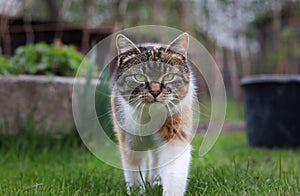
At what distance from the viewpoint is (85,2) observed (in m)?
6.74

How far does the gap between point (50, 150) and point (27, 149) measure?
0.20 m

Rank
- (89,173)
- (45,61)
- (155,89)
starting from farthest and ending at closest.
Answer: (45,61) < (89,173) < (155,89)

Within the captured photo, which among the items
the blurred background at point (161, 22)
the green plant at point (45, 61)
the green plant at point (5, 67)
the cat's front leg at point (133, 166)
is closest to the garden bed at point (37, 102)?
the green plant at point (5, 67)

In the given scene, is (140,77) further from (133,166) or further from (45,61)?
(45,61)

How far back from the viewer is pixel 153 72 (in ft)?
5.41

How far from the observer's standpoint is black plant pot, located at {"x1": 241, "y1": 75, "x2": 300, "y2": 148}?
13.6ft

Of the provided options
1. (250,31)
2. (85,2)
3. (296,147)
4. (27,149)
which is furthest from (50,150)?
(250,31)

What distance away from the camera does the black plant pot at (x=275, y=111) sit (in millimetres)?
4152

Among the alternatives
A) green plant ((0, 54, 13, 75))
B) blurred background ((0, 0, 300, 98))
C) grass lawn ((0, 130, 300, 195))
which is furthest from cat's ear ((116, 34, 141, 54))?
blurred background ((0, 0, 300, 98))

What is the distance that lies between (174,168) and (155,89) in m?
0.41

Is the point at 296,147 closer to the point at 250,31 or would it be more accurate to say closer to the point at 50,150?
the point at 50,150

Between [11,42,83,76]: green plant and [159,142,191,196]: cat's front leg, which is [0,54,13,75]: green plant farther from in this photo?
[159,142,191,196]: cat's front leg

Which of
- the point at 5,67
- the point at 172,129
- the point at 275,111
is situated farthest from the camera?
the point at 275,111

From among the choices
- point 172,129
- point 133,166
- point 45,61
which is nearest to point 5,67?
point 45,61
